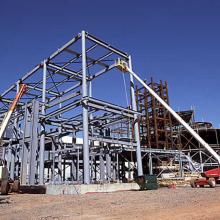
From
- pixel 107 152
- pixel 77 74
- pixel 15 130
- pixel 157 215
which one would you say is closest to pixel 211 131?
pixel 107 152

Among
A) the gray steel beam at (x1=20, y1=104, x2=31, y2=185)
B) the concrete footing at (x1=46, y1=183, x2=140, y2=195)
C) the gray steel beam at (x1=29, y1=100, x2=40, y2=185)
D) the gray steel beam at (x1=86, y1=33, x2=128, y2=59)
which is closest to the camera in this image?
the concrete footing at (x1=46, y1=183, x2=140, y2=195)

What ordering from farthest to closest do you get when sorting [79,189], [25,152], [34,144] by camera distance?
1. [25,152]
2. [34,144]
3. [79,189]

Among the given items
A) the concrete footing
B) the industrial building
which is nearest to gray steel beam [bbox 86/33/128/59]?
the industrial building

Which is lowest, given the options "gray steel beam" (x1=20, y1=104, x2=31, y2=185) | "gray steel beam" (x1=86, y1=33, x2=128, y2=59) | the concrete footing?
the concrete footing

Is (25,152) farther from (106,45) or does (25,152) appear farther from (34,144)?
(106,45)

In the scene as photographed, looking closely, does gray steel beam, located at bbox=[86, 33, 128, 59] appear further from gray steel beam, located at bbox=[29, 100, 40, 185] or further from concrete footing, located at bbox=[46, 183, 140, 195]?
concrete footing, located at bbox=[46, 183, 140, 195]

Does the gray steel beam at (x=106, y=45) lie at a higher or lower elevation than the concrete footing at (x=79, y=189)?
higher

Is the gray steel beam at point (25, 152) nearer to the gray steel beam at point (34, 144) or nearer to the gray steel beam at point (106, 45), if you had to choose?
the gray steel beam at point (34, 144)

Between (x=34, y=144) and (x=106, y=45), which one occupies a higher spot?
(x=106, y=45)

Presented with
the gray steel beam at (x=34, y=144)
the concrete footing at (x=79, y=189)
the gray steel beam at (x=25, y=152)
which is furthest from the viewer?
the gray steel beam at (x=34, y=144)

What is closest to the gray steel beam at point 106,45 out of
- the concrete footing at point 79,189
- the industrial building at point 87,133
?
the industrial building at point 87,133

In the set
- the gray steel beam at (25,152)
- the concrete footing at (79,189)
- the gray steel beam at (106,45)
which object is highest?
the gray steel beam at (106,45)

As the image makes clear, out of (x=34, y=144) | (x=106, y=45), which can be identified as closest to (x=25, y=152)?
(x=34, y=144)

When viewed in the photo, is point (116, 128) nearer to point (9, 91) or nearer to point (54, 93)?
point (54, 93)
